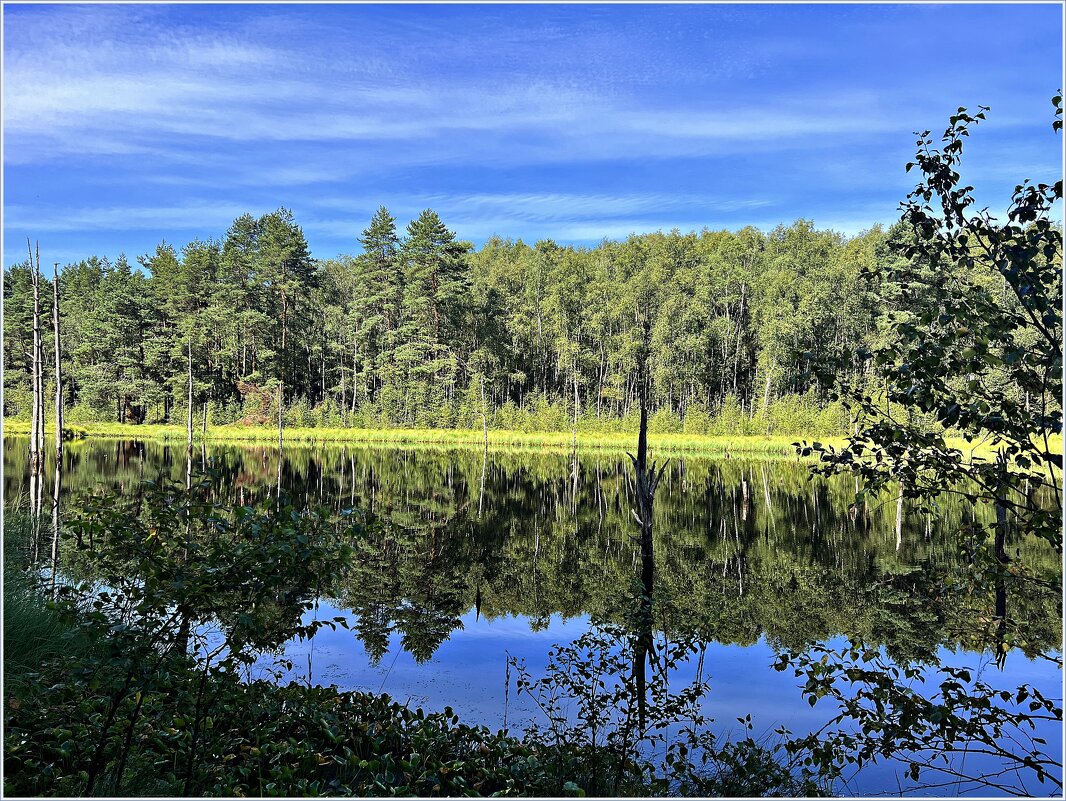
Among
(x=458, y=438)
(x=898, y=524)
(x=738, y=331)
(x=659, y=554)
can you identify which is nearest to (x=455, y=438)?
(x=458, y=438)

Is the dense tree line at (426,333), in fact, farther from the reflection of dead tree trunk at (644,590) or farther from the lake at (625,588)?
the reflection of dead tree trunk at (644,590)

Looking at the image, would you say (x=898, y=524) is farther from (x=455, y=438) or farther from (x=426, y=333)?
(x=426, y=333)

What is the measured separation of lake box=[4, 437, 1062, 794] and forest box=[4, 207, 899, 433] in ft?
94.9

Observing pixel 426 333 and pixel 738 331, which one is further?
pixel 738 331

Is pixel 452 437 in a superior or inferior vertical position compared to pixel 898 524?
superior

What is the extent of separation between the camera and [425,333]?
2344 inches

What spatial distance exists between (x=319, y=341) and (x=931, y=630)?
59.8 m

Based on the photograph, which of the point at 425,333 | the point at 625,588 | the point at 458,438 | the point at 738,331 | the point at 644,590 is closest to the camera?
the point at 644,590

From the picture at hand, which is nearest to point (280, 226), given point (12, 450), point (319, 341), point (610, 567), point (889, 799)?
point (319, 341)

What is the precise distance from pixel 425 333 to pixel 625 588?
157ft

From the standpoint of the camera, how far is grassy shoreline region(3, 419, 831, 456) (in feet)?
154

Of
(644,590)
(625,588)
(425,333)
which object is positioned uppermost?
(425,333)

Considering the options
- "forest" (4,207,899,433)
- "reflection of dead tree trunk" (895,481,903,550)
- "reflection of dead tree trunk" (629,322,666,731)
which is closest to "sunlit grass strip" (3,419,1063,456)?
"forest" (4,207,899,433)

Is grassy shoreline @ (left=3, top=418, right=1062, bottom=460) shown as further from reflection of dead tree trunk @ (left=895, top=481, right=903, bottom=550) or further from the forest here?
reflection of dead tree trunk @ (left=895, top=481, right=903, bottom=550)
